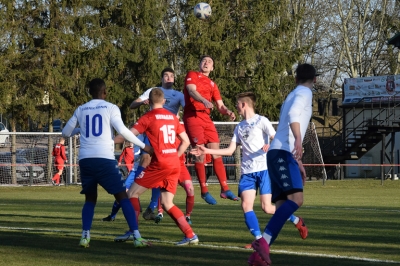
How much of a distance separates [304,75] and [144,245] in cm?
265

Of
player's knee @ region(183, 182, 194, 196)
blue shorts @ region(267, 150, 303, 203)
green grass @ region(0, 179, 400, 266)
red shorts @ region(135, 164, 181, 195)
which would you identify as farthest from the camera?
player's knee @ region(183, 182, 194, 196)

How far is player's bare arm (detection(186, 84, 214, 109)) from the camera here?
12359 millimetres

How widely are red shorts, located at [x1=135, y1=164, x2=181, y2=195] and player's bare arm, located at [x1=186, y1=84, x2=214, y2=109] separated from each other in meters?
2.61

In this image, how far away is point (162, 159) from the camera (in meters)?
9.74

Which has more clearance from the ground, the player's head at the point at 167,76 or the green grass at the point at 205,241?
the player's head at the point at 167,76

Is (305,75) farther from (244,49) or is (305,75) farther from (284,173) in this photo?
(244,49)

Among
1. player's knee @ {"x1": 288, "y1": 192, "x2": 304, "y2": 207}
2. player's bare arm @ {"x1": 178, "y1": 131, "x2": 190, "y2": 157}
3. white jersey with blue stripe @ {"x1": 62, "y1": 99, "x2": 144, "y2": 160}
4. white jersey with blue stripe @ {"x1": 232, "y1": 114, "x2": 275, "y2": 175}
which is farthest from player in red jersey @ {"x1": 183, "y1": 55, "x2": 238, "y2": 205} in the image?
player's knee @ {"x1": 288, "y1": 192, "x2": 304, "y2": 207}

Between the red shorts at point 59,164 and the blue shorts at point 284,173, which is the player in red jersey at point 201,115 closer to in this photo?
the blue shorts at point 284,173

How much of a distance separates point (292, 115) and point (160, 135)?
2.15 m

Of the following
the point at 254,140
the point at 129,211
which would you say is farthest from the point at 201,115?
the point at 129,211

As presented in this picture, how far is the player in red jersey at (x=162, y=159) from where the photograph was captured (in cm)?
975

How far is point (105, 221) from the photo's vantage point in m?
13.2

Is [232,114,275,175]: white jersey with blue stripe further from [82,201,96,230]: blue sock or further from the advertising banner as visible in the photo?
the advertising banner

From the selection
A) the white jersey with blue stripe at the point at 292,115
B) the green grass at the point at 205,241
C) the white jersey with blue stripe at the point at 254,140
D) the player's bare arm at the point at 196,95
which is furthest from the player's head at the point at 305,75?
the player's bare arm at the point at 196,95
